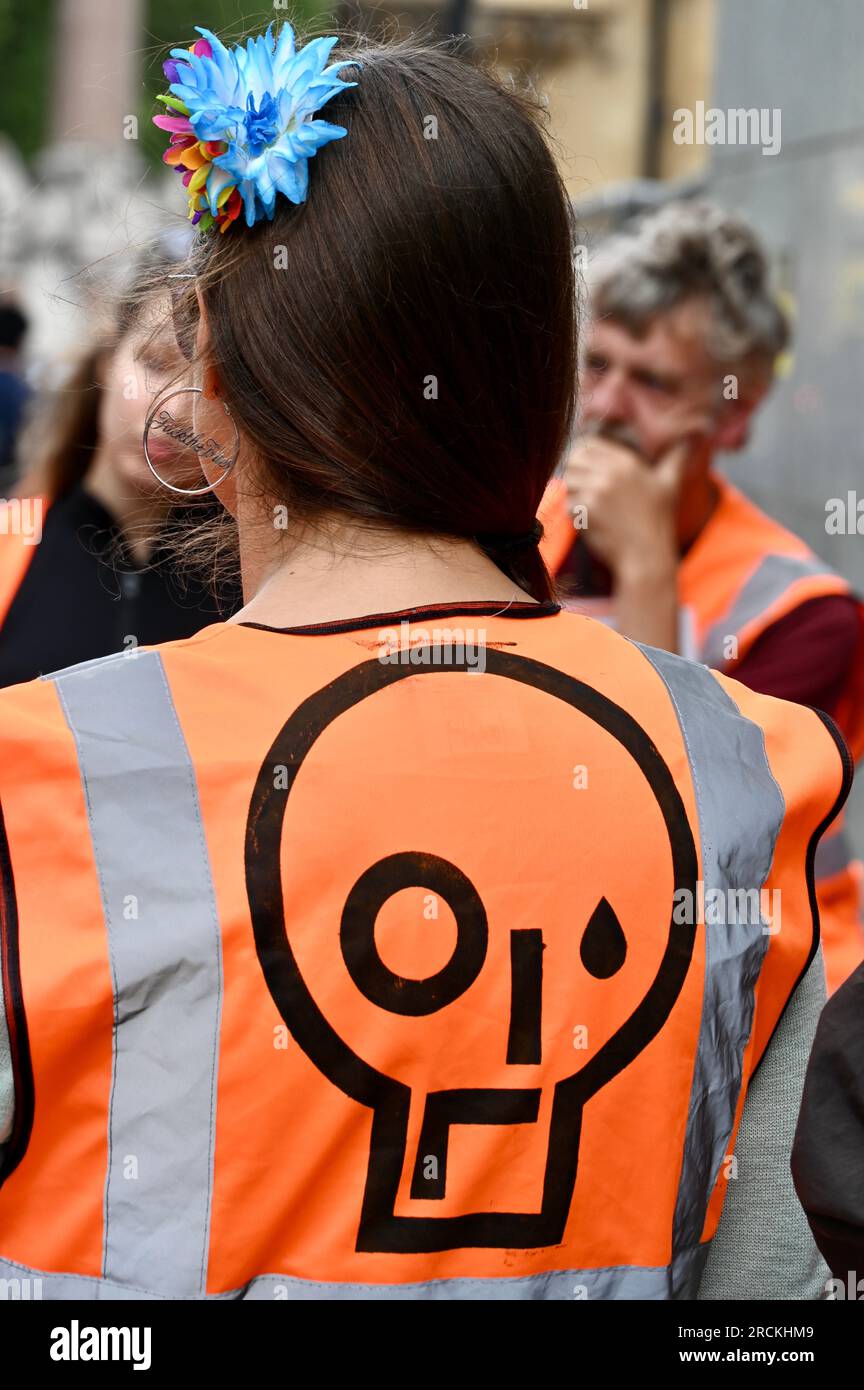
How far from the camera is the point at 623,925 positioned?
1.42 m

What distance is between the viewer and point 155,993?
1307 mm

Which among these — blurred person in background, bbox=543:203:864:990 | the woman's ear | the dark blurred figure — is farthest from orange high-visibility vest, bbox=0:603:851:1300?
blurred person in background, bbox=543:203:864:990

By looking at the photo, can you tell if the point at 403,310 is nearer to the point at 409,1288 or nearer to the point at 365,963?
the point at 365,963

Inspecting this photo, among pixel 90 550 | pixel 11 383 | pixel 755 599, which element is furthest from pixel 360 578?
pixel 11 383

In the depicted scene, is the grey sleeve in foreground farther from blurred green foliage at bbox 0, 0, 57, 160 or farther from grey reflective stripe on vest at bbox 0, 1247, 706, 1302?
blurred green foliage at bbox 0, 0, 57, 160

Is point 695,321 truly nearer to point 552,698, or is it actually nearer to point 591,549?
point 591,549

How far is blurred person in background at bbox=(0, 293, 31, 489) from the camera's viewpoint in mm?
9672

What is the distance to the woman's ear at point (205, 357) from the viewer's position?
1.49m

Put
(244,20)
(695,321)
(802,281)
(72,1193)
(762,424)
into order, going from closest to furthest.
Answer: (72,1193) → (244,20) → (695,321) → (802,281) → (762,424)

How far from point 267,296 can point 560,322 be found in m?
0.30

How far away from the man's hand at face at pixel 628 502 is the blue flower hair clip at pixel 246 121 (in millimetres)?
1862

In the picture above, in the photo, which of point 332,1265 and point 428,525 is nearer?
point 332,1265

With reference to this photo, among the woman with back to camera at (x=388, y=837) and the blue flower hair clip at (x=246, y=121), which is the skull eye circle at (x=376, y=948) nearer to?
the woman with back to camera at (x=388, y=837)
